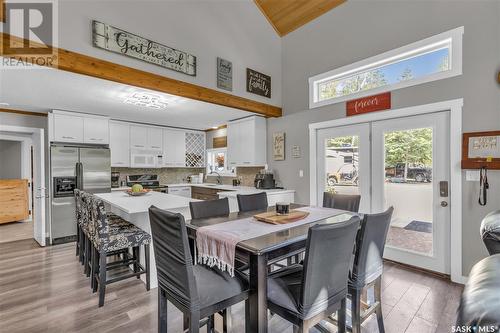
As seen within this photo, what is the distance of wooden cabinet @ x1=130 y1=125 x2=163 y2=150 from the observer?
544 cm

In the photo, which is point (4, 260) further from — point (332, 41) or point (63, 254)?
point (332, 41)

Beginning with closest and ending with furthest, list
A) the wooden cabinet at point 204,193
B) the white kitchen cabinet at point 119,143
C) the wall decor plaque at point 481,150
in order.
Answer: the wall decor plaque at point 481,150, the white kitchen cabinet at point 119,143, the wooden cabinet at point 204,193

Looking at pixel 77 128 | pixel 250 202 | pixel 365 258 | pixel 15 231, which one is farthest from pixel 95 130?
pixel 365 258

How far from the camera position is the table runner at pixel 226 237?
5.02 ft

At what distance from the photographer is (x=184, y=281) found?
1370 mm

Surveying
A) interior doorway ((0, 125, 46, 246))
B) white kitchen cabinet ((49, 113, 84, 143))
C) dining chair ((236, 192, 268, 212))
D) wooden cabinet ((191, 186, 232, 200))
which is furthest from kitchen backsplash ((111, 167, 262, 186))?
dining chair ((236, 192, 268, 212))

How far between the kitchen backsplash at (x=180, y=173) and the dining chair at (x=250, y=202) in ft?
7.84

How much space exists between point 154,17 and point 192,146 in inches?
149

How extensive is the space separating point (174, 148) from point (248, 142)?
7.36 feet

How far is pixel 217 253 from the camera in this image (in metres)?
1.60

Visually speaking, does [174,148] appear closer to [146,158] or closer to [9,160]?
[146,158]
